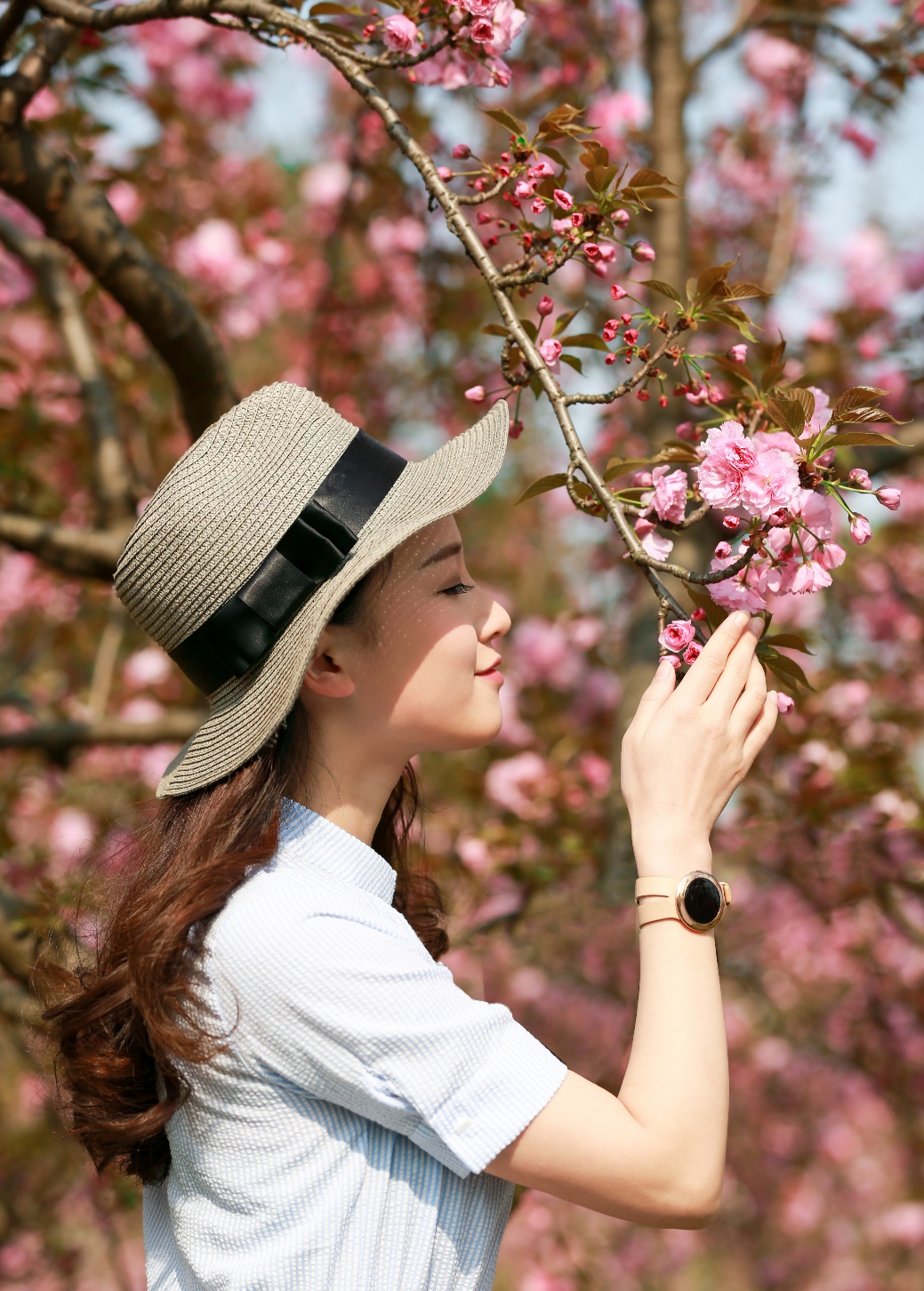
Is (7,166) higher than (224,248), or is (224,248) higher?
(7,166)

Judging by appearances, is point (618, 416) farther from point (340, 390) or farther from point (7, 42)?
point (7, 42)

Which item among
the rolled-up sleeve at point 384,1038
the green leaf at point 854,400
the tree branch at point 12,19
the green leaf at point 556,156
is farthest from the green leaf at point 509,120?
the rolled-up sleeve at point 384,1038

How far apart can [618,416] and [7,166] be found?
6.24 ft

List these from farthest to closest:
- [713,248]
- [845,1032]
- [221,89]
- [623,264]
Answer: [221,89] < [845,1032] < [713,248] < [623,264]

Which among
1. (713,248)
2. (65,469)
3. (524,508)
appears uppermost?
(713,248)

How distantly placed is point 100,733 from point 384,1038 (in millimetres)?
1986

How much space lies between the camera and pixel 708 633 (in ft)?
4.06

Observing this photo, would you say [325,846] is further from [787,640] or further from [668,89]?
[668,89]

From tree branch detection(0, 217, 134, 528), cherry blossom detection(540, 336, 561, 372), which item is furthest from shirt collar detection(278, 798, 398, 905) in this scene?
tree branch detection(0, 217, 134, 528)

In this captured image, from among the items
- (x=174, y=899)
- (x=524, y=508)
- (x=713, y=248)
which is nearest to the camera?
(x=174, y=899)

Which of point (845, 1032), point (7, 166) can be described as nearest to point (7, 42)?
point (7, 166)

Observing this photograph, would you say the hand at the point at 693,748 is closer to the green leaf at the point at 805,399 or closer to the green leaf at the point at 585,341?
the green leaf at the point at 805,399

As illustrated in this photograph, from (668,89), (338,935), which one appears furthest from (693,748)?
(668,89)

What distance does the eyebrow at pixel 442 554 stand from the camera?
4.02ft
